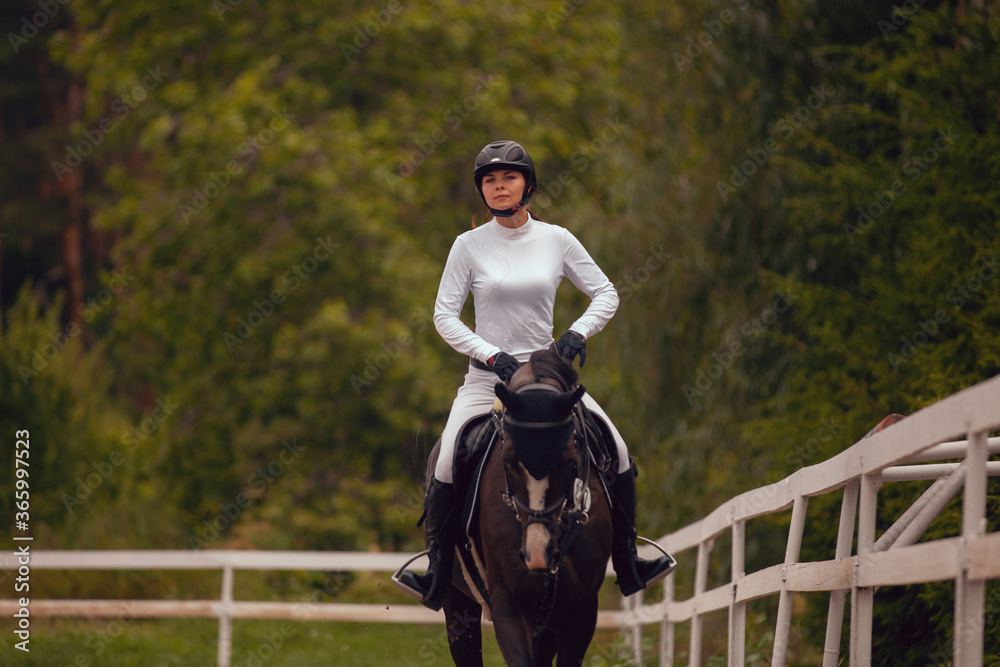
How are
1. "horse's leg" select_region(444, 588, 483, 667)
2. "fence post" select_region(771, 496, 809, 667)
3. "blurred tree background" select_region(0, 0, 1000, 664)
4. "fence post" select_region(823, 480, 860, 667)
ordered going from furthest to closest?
"blurred tree background" select_region(0, 0, 1000, 664) → "horse's leg" select_region(444, 588, 483, 667) → "fence post" select_region(771, 496, 809, 667) → "fence post" select_region(823, 480, 860, 667)

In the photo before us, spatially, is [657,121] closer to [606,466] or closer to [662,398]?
[662,398]

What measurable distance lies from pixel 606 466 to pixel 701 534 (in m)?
2.19

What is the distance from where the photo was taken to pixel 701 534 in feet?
23.5

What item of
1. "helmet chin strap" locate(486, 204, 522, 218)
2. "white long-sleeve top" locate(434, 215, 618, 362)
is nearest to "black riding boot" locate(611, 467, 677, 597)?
"white long-sleeve top" locate(434, 215, 618, 362)

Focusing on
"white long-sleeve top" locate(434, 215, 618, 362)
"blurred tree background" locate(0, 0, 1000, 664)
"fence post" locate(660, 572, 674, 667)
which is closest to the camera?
"white long-sleeve top" locate(434, 215, 618, 362)

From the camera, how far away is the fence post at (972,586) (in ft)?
9.76

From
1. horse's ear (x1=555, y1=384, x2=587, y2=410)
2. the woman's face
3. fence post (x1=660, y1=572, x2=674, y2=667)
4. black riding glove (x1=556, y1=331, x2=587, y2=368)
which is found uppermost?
the woman's face

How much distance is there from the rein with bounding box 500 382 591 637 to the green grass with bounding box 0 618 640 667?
4987 mm

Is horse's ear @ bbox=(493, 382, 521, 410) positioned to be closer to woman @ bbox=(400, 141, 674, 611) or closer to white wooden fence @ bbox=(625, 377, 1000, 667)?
woman @ bbox=(400, 141, 674, 611)

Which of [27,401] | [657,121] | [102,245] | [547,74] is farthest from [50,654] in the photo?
[102,245]

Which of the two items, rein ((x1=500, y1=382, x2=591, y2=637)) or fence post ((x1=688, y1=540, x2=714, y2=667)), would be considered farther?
fence post ((x1=688, y1=540, x2=714, y2=667))

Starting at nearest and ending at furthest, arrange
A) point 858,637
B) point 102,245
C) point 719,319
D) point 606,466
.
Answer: point 858,637
point 606,466
point 719,319
point 102,245

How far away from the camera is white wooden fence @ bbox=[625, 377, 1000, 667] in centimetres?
301

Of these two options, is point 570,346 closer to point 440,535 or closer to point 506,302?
point 506,302
